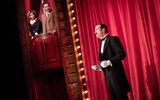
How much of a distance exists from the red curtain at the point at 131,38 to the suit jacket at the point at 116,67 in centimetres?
83

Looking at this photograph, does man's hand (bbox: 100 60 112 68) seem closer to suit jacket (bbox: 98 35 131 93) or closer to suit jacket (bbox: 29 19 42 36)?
suit jacket (bbox: 98 35 131 93)

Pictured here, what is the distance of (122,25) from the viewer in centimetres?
469

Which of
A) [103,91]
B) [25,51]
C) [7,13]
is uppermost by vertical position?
[7,13]

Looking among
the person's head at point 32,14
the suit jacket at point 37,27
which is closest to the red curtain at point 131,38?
the suit jacket at point 37,27

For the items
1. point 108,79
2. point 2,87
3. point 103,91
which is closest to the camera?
point 108,79

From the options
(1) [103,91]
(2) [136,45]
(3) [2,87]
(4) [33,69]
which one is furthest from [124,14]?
(3) [2,87]

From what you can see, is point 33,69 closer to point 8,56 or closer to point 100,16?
point 8,56

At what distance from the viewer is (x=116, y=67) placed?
3.61 metres

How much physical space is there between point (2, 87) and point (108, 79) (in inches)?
114

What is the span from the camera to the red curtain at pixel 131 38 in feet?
14.1

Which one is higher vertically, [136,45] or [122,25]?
[122,25]

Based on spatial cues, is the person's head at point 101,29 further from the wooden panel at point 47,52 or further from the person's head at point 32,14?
the person's head at point 32,14

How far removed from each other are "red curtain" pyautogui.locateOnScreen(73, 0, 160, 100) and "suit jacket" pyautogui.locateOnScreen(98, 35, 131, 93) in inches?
32.5

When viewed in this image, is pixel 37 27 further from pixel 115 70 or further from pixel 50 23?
pixel 115 70
